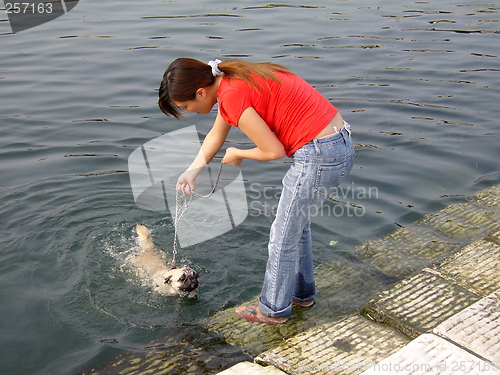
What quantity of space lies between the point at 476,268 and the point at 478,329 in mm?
1105

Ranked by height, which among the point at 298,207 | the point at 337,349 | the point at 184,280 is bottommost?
the point at 337,349

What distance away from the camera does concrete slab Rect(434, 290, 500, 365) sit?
3.12 m

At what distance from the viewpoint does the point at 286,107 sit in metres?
3.40

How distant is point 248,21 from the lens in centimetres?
1312

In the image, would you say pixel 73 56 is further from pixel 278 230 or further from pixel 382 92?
pixel 278 230

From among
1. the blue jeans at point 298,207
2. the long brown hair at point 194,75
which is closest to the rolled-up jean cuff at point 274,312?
the blue jeans at point 298,207

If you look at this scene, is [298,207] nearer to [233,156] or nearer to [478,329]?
[233,156]

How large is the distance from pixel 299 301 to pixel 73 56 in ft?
28.1

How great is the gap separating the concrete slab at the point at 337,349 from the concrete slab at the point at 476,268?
0.85 meters

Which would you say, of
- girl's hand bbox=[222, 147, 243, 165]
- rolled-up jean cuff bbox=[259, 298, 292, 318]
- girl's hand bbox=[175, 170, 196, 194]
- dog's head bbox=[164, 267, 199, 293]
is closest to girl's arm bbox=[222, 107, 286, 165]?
girl's hand bbox=[222, 147, 243, 165]

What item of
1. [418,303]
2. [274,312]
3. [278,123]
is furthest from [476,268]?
[278,123]

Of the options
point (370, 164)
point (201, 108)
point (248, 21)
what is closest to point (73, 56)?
point (248, 21)

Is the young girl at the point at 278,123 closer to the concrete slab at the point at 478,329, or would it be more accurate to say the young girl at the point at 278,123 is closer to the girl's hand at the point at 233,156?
the girl's hand at the point at 233,156

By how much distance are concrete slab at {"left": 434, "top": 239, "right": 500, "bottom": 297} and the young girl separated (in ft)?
4.57
